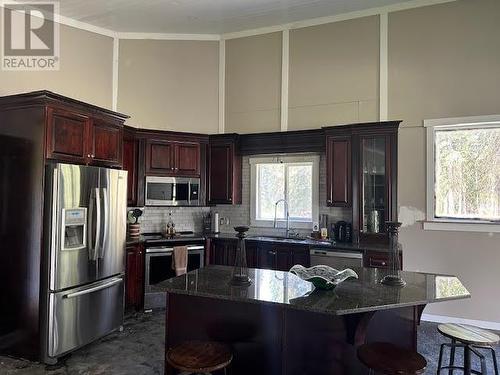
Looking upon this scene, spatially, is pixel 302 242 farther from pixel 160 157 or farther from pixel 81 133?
pixel 81 133

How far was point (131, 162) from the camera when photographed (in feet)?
16.3

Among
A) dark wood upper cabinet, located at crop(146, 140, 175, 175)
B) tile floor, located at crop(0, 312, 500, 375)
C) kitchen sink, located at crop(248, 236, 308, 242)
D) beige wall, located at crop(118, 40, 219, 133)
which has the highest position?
beige wall, located at crop(118, 40, 219, 133)

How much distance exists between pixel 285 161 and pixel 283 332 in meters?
3.32

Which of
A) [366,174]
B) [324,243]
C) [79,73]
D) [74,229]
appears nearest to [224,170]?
[324,243]

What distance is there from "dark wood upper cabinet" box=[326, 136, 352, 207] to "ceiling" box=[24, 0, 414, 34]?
1.74 metres

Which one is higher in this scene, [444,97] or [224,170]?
[444,97]

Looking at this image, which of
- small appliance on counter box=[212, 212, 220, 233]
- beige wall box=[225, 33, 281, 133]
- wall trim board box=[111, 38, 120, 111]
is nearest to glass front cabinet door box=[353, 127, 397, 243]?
beige wall box=[225, 33, 281, 133]

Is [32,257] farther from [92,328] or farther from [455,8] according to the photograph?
[455,8]

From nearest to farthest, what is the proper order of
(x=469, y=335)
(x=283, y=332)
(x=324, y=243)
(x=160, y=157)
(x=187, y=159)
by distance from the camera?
(x=283, y=332) → (x=469, y=335) → (x=324, y=243) → (x=160, y=157) → (x=187, y=159)

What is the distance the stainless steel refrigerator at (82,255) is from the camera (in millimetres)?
3236

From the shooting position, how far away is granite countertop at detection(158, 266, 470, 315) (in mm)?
2123

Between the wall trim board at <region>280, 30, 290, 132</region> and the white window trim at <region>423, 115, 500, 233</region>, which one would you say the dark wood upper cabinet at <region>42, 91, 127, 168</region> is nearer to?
the wall trim board at <region>280, 30, 290, 132</region>

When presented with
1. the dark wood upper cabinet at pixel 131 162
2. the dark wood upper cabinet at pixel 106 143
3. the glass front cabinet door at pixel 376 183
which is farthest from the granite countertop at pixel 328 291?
the dark wood upper cabinet at pixel 131 162

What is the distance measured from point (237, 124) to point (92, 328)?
3.37 meters
